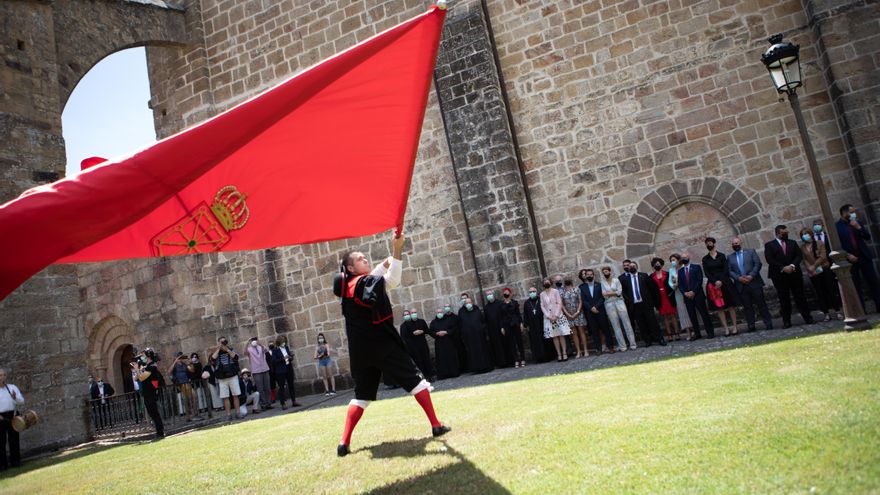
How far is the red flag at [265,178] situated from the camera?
3281mm

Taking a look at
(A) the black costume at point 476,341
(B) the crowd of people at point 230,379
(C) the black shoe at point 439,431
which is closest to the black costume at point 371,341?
(C) the black shoe at point 439,431

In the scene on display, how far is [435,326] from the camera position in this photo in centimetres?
1226

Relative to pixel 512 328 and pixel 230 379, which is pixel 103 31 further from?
pixel 512 328

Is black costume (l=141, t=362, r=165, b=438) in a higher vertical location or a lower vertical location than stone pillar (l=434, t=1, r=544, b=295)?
lower

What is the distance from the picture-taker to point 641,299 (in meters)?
10.7

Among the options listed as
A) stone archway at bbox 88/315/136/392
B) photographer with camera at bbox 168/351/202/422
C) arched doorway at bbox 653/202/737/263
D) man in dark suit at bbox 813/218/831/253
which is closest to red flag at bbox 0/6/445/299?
arched doorway at bbox 653/202/737/263

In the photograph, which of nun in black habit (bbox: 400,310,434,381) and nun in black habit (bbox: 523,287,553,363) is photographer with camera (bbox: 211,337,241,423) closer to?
nun in black habit (bbox: 400,310,434,381)

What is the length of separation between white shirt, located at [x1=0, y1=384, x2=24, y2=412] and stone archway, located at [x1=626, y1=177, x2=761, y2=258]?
11.3 metres

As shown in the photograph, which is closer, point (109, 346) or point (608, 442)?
point (608, 442)

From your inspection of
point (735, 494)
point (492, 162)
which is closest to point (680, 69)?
point (492, 162)

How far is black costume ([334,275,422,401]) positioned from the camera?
5.01 meters

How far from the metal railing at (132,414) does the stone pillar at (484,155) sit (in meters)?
6.83

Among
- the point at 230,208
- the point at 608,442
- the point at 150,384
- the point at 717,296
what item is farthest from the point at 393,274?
the point at 150,384

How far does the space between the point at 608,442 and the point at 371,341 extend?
2.18 m
